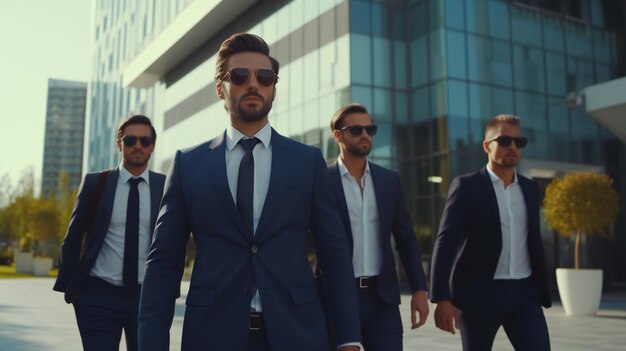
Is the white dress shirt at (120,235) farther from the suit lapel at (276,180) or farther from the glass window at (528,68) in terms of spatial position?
the glass window at (528,68)

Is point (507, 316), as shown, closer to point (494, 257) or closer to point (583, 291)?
point (494, 257)

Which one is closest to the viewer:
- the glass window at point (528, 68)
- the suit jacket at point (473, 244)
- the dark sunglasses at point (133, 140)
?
the suit jacket at point (473, 244)

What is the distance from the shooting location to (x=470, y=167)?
2283 cm

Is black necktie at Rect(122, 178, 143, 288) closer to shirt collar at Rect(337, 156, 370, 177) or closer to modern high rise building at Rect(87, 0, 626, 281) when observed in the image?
shirt collar at Rect(337, 156, 370, 177)

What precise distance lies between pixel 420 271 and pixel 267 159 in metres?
2.14

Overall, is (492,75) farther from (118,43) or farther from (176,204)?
(118,43)

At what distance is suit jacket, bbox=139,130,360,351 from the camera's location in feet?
7.62

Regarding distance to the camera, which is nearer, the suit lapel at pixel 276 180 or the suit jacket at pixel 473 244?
the suit lapel at pixel 276 180

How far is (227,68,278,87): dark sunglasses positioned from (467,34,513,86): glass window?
2205 cm

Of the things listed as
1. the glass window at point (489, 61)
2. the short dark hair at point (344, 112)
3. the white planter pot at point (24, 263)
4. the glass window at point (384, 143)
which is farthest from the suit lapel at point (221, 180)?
the white planter pot at point (24, 263)

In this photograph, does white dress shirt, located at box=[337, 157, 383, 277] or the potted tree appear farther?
the potted tree

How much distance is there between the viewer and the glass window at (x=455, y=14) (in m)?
23.4

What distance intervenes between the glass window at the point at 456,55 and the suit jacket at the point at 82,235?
64.8ft

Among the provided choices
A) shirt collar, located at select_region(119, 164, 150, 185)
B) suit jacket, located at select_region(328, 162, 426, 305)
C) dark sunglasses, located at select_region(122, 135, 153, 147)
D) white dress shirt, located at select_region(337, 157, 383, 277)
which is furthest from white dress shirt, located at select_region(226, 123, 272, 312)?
shirt collar, located at select_region(119, 164, 150, 185)
